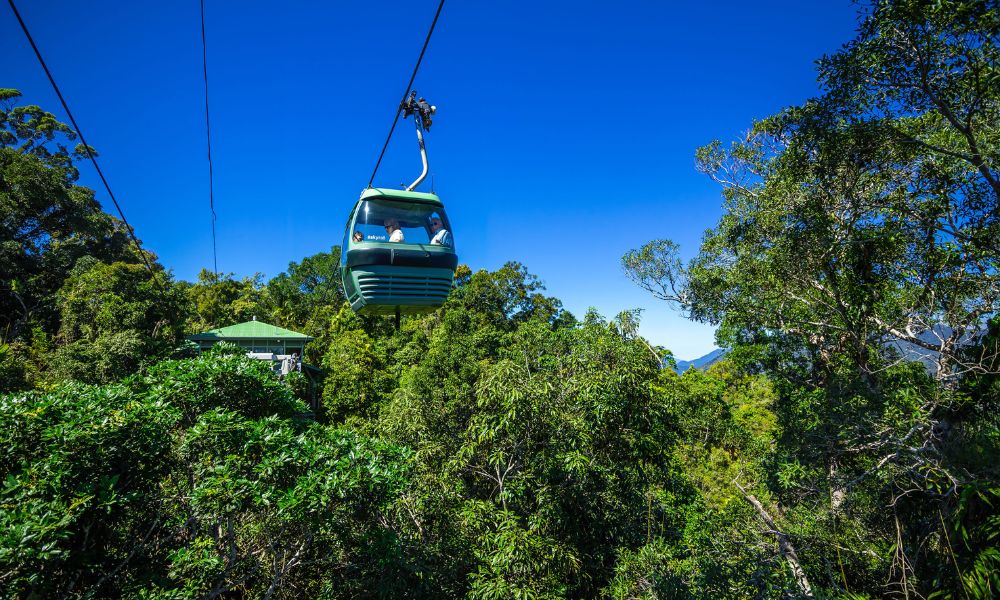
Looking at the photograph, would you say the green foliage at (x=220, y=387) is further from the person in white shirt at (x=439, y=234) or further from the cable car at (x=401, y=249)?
the person in white shirt at (x=439, y=234)

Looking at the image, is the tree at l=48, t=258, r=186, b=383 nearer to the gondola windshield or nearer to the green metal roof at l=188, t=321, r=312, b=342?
the green metal roof at l=188, t=321, r=312, b=342

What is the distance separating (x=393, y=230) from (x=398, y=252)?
20.5 inches

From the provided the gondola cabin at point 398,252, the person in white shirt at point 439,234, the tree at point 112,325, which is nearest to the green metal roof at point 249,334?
the tree at point 112,325

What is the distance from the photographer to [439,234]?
6.98 metres

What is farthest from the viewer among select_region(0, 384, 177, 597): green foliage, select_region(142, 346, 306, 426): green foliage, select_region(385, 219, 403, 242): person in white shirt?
select_region(385, 219, 403, 242): person in white shirt

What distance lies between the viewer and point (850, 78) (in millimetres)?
3947

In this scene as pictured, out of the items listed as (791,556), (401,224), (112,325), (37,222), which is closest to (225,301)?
(37,222)

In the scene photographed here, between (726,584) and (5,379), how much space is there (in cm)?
1553

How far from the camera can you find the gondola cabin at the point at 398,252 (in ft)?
21.2

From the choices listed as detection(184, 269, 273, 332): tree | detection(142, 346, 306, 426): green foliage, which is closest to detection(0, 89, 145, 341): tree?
detection(184, 269, 273, 332): tree

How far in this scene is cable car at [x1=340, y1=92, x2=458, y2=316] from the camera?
6.44 meters

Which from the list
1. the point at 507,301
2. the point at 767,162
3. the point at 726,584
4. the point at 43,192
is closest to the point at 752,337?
the point at 767,162

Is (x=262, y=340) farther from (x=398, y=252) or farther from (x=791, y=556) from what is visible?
(x=791, y=556)

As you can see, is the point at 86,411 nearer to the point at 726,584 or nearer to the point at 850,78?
the point at 726,584
